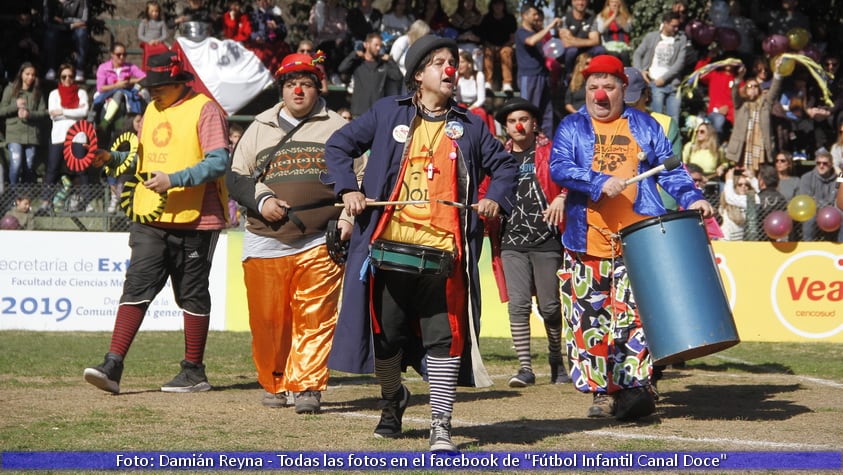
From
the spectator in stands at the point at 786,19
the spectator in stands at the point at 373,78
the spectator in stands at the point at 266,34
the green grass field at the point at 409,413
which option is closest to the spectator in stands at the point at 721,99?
the spectator in stands at the point at 786,19

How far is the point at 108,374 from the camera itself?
851cm

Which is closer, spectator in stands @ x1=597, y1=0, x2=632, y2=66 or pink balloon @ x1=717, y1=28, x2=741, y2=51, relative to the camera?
spectator in stands @ x1=597, y1=0, x2=632, y2=66

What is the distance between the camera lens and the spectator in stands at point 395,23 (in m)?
18.0

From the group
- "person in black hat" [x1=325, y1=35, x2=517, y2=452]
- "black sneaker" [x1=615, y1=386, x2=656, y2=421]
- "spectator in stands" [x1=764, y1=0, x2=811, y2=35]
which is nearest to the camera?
"person in black hat" [x1=325, y1=35, x2=517, y2=452]

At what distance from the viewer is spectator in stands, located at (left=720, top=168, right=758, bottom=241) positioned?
47.9 ft

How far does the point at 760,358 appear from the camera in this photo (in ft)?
38.5

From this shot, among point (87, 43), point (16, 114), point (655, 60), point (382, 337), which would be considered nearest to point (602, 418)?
point (382, 337)

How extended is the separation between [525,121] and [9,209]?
26.1 ft

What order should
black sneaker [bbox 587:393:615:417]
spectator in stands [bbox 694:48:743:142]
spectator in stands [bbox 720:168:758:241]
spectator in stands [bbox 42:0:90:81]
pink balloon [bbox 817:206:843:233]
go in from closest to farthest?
black sneaker [bbox 587:393:615:417], pink balloon [bbox 817:206:843:233], spectator in stands [bbox 720:168:758:241], spectator in stands [bbox 694:48:743:142], spectator in stands [bbox 42:0:90:81]

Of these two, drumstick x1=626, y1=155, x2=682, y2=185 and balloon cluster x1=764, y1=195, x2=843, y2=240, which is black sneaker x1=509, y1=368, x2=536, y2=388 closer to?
drumstick x1=626, y1=155, x2=682, y2=185

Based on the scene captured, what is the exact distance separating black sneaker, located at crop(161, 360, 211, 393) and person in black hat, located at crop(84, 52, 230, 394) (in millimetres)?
10

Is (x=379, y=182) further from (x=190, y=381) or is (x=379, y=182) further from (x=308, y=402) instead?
(x=190, y=381)

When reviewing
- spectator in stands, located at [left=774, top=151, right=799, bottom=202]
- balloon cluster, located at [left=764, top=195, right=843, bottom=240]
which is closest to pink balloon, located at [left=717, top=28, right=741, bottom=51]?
spectator in stands, located at [left=774, top=151, right=799, bottom=202]

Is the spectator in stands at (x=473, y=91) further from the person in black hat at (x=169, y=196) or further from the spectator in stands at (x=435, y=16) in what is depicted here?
the person in black hat at (x=169, y=196)
